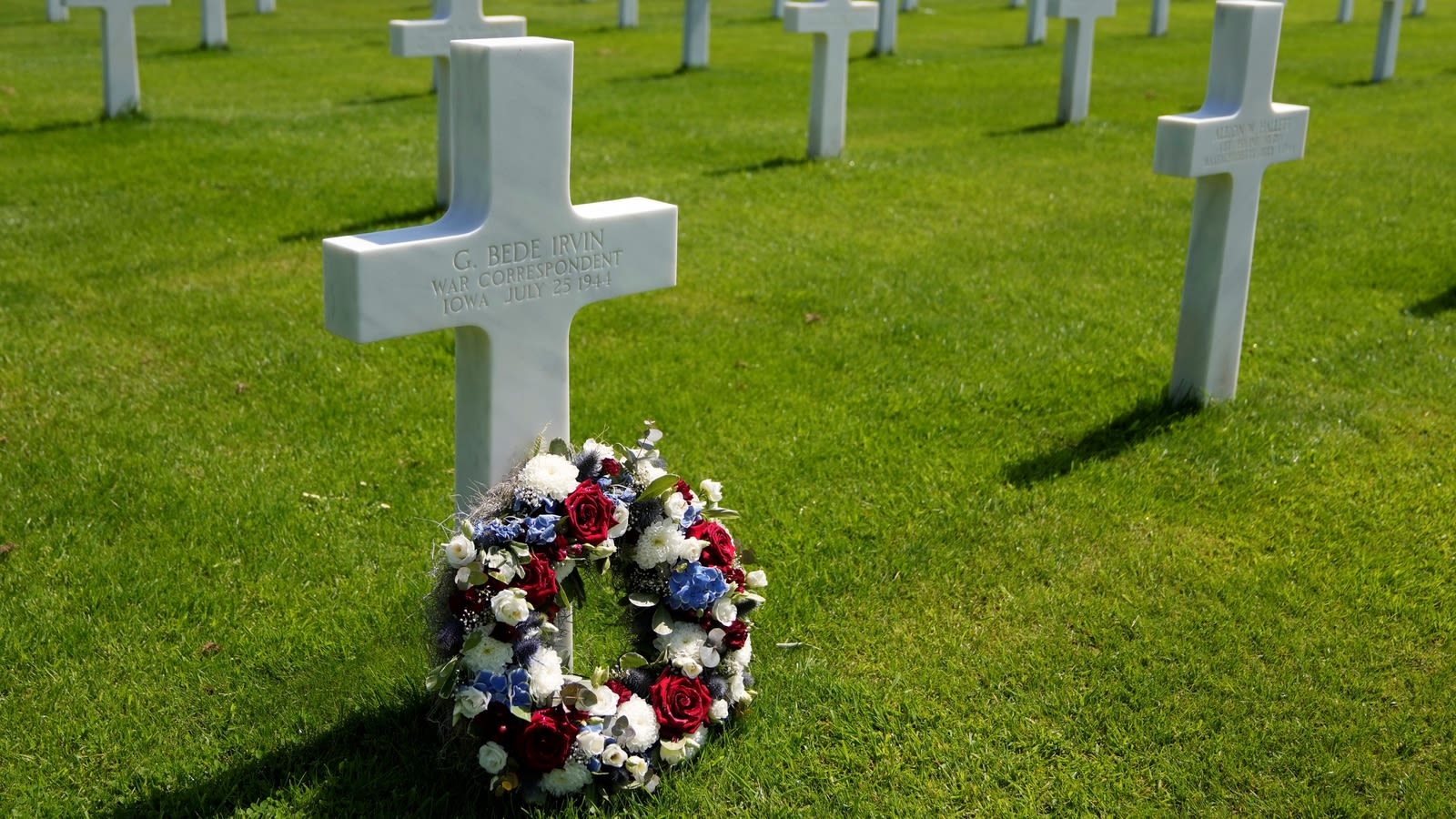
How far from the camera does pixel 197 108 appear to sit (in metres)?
13.2

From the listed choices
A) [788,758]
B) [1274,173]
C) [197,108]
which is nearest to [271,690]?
[788,758]

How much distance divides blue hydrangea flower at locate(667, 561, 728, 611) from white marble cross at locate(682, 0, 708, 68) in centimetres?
1348

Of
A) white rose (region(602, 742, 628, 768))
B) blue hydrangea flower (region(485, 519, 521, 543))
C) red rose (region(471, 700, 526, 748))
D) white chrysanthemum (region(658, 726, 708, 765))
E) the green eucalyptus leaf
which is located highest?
the green eucalyptus leaf

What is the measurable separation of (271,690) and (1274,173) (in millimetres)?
9366

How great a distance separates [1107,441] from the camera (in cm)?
571

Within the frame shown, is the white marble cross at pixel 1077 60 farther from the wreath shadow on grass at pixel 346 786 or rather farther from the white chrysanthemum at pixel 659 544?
the wreath shadow on grass at pixel 346 786

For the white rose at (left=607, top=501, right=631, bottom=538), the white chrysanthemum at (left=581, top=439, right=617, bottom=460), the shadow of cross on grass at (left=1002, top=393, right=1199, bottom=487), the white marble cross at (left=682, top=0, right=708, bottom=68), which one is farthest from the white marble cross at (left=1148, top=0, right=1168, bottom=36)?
the white rose at (left=607, top=501, right=631, bottom=538)

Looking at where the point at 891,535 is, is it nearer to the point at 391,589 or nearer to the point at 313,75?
the point at 391,589

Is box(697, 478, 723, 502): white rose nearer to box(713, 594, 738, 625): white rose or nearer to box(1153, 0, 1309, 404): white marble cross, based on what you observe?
box(713, 594, 738, 625): white rose

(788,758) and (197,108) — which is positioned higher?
(197,108)

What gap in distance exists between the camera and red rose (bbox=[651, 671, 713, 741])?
11.5 ft

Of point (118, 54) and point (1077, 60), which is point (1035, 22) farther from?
point (118, 54)

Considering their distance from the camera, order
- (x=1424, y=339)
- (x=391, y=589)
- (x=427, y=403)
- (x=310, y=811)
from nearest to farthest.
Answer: (x=310, y=811)
(x=391, y=589)
(x=427, y=403)
(x=1424, y=339)

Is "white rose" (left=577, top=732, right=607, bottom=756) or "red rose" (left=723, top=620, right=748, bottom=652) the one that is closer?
"white rose" (left=577, top=732, right=607, bottom=756)
